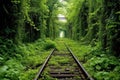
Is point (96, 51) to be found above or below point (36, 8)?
below

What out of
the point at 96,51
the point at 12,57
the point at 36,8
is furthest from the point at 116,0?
the point at 36,8

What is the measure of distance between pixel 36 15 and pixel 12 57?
13.1m

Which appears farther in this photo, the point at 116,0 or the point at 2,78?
the point at 116,0

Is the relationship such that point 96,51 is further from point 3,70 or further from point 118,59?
point 3,70

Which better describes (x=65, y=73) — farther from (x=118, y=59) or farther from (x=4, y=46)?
(x=4, y=46)

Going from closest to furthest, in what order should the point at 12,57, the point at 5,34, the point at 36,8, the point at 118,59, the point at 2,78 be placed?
1. the point at 2,78
2. the point at 118,59
3. the point at 12,57
4. the point at 5,34
5. the point at 36,8

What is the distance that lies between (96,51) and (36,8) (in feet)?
38.9

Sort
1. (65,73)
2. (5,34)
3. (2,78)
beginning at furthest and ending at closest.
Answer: (5,34)
(65,73)
(2,78)

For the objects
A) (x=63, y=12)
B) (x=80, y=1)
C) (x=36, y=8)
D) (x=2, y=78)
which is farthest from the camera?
(x=63, y=12)

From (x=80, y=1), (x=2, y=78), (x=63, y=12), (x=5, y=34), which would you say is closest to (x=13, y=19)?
(x=5, y=34)

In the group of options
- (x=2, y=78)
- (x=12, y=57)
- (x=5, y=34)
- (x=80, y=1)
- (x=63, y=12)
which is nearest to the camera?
(x=2, y=78)

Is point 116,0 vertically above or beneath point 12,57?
above

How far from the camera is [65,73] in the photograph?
884cm

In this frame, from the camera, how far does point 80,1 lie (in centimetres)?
2934
